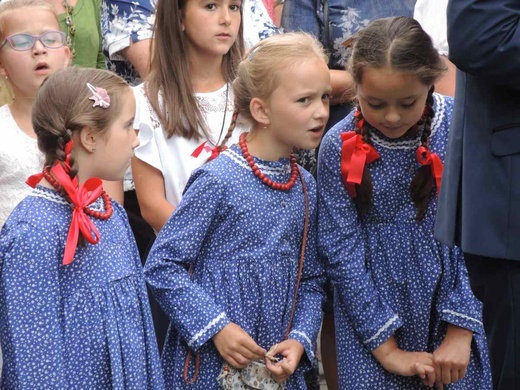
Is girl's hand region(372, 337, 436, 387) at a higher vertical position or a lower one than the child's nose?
lower

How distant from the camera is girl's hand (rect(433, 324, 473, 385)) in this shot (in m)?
3.98

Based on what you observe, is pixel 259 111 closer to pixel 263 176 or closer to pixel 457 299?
pixel 263 176

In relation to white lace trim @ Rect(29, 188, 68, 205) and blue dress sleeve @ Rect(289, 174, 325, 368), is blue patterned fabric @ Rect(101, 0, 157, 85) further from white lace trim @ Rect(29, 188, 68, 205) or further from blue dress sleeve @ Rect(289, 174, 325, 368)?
white lace trim @ Rect(29, 188, 68, 205)

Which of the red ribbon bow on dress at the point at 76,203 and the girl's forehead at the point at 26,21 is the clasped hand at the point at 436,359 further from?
the girl's forehead at the point at 26,21

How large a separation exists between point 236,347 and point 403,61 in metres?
1.16

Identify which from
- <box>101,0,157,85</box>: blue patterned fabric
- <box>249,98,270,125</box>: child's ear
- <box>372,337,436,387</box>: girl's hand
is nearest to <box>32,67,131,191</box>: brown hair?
<box>249,98,270,125</box>: child's ear

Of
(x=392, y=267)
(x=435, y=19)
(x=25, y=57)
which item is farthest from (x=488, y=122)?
(x=25, y=57)

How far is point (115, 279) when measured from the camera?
3727mm

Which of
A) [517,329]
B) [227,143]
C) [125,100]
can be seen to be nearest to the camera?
[517,329]

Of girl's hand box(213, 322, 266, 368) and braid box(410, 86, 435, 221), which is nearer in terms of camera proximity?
girl's hand box(213, 322, 266, 368)

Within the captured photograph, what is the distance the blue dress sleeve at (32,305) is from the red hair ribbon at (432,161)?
1348 mm

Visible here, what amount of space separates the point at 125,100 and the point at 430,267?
1.25 meters

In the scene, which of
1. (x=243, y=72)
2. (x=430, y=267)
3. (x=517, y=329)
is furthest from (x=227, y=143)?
(x=517, y=329)

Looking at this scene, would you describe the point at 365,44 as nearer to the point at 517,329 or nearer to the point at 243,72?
the point at 243,72
